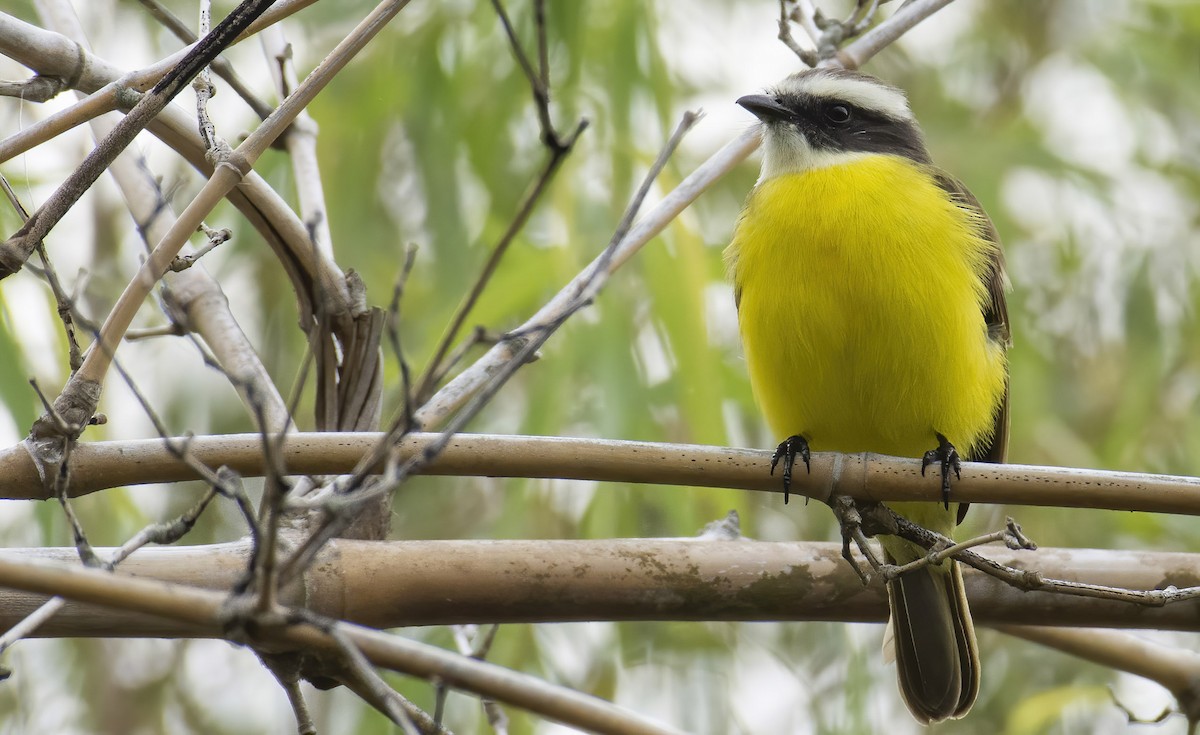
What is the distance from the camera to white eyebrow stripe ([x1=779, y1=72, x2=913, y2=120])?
12.7 ft

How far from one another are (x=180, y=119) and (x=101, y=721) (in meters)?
3.10

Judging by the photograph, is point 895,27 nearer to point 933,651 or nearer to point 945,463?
point 945,463

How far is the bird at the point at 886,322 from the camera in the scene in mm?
3346

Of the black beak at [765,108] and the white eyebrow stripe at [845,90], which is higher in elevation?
the white eyebrow stripe at [845,90]

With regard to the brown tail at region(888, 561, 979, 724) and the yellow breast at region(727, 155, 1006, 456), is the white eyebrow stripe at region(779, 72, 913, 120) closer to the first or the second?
the yellow breast at region(727, 155, 1006, 456)

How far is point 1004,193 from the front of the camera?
16.4 ft

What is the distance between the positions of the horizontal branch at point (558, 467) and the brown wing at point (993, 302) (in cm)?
149

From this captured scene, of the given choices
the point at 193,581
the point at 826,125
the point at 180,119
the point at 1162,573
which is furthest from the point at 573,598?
the point at 826,125

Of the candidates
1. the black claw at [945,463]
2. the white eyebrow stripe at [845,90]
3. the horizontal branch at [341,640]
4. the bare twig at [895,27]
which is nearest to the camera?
the horizontal branch at [341,640]

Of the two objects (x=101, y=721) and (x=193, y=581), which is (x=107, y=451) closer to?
(x=193, y=581)

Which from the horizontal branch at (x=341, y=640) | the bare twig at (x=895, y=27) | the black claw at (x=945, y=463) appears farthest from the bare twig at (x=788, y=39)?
the horizontal branch at (x=341, y=640)

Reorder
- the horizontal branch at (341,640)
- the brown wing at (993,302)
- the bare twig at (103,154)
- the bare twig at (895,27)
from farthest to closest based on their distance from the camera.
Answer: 1. the brown wing at (993,302)
2. the bare twig at (895,27)
3. the bare twig at (103,154)
4. the horizontal branch at (341,640)

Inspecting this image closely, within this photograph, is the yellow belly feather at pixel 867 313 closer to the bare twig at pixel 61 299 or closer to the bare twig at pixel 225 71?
the bare twig at pixel 225 71

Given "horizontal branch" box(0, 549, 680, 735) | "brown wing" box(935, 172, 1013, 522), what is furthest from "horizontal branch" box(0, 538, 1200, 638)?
"horizontal branch" box(0, 549, 680, 735)
